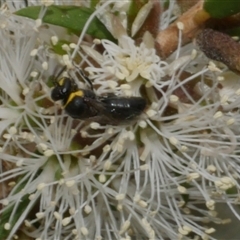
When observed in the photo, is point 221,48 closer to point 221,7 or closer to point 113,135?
point 221,7

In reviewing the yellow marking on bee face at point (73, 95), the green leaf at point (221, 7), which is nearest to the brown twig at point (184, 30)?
the green leaf at point (221, 7)

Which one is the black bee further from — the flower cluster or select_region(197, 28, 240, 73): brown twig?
select_region(197, 28, 240, 73): brown twig

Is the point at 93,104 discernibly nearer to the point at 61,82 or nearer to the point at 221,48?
the point at 61,82

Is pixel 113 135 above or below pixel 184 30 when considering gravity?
below

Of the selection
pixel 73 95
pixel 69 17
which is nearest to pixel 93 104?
pixel 73 95

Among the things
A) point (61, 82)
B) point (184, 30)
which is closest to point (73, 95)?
point (61, 82)

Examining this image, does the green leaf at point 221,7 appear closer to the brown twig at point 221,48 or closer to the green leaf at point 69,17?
the brown twig at point 221,48

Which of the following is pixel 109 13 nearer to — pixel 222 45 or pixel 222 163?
pixel 222 45
